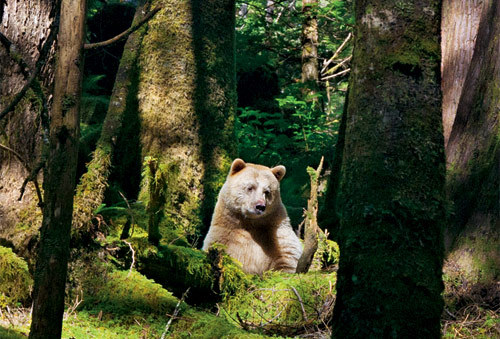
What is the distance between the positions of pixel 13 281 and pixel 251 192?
3075mm

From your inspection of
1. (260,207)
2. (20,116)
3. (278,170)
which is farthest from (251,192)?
(20,116)

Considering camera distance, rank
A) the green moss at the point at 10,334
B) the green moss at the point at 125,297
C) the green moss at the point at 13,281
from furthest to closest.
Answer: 1. the green moss at the point at 125,297
2. the green moss at the point at 13,281
3. the green moss at the point at 10,334

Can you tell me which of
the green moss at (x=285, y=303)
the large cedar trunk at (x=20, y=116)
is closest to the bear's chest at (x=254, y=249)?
the green moss at (x=285, y=303)

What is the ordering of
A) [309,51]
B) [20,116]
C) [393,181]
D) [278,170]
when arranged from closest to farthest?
[393,181]
[20,116]
[278,170]
[309,51]

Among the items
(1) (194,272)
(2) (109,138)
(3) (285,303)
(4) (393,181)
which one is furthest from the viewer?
(2) (109,138)

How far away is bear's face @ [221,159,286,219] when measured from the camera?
6.41m

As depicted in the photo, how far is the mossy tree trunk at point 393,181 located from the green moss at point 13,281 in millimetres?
2951

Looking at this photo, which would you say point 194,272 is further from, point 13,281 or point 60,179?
point 60,179

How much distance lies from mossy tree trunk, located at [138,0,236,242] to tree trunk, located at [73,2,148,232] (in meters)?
0.14

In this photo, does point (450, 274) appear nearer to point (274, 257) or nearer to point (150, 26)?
point (274, 257)

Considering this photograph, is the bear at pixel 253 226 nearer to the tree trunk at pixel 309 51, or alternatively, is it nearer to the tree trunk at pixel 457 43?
the tree trunk at pixel 457 43

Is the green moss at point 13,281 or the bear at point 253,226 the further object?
the bear at point 253,226

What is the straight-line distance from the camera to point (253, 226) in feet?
22.1

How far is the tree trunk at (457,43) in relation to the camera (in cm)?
778
